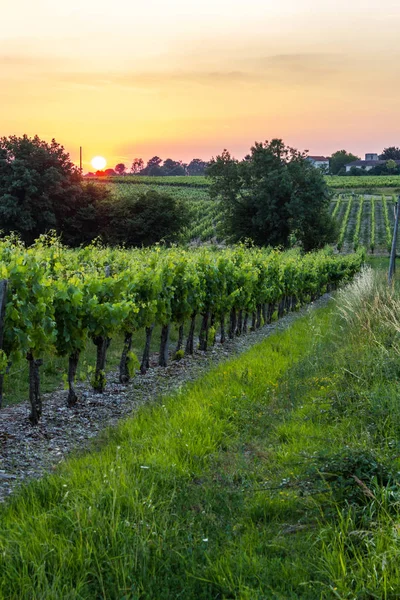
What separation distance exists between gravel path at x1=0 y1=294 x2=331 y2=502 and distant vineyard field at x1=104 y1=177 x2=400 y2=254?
36.5 m

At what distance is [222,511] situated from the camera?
3.92 meters

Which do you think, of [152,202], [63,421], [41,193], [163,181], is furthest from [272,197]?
[163,181]

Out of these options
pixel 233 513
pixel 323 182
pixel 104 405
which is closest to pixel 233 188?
pixel 323 182

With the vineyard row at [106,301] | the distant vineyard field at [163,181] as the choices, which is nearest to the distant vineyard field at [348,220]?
the distant vineyard field at [163,181]

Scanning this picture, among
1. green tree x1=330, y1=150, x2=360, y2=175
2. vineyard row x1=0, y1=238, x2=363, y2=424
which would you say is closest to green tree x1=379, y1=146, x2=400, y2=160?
green tree x1=330, y1=150, x2=360, y2=175

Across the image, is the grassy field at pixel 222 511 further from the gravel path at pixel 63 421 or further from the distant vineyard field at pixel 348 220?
the distant vineyard field at pixel 348 220

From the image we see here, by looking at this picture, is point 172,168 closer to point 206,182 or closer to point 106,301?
point 206,182

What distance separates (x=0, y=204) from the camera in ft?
126

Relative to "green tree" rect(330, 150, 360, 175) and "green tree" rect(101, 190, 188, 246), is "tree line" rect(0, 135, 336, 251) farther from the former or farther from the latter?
"green tree" rect(330, 150, 360, 175)

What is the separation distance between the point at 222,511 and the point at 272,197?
45596mm

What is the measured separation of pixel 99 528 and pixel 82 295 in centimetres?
434

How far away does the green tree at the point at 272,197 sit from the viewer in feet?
156

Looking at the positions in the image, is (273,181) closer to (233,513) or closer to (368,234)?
(368,234)

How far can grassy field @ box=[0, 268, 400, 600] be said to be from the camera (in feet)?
10.0
